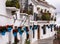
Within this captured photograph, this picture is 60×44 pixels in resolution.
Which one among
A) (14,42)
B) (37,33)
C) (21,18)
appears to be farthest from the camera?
(37,33)

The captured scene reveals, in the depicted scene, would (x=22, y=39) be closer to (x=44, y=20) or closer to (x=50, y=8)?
(x=44, y=20)

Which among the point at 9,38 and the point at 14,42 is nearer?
the point at 9,38

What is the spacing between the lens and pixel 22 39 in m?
22.9

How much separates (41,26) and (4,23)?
21.7 meters

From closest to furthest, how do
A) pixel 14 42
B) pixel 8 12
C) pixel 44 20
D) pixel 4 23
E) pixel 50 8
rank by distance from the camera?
pixel 4 23 → pixel 8 12 → pixel 14 42 → pixel 44 20 → pixel 50 8

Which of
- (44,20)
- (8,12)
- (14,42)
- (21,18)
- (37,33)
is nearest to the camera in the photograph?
(8,12)

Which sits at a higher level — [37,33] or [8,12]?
[8,12]

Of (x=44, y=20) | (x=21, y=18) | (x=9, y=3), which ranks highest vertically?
(x=9, y=3)

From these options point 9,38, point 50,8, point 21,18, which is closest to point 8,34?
point 9,38

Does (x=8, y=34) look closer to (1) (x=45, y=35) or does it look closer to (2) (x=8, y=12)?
(2) (x=8, y=12)

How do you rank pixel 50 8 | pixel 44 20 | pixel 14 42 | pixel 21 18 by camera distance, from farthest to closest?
pixel 50 8, pixel 44 20, pixel 21 18, pixel 14 42

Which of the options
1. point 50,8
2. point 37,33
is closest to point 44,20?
point 37,33

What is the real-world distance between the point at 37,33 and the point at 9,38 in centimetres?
1795

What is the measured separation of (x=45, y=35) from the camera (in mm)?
39875
